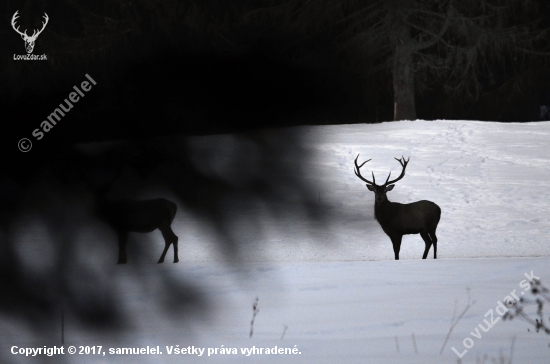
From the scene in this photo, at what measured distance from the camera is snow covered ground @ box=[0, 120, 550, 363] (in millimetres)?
722

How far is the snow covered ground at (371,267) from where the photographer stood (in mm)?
722

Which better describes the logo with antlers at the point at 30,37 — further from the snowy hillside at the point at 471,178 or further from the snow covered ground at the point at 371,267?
the snowy hillside at the point at 471,178

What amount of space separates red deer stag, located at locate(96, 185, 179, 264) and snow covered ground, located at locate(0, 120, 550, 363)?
1.1 inches

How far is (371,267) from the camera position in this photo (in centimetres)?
640

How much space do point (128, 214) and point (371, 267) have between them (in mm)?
5835

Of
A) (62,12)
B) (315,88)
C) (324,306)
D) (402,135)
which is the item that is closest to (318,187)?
(315,88)

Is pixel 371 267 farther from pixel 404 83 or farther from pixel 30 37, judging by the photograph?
pixel 30 37

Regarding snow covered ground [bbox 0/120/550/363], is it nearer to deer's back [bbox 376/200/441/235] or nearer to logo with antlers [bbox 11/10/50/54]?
logo with antlers [bbox 11/10/50/54]

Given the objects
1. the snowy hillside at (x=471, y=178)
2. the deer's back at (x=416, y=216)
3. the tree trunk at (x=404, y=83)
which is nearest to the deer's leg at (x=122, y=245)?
the snowy hillside at (x=471, y=178)

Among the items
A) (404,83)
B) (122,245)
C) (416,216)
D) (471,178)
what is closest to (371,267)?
(416,216)

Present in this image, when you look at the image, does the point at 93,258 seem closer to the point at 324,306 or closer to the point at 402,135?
the point at 324,306

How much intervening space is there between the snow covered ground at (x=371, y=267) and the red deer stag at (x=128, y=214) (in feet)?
0.09

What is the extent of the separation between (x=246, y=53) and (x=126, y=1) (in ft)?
0.50

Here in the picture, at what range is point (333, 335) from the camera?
410 cm
